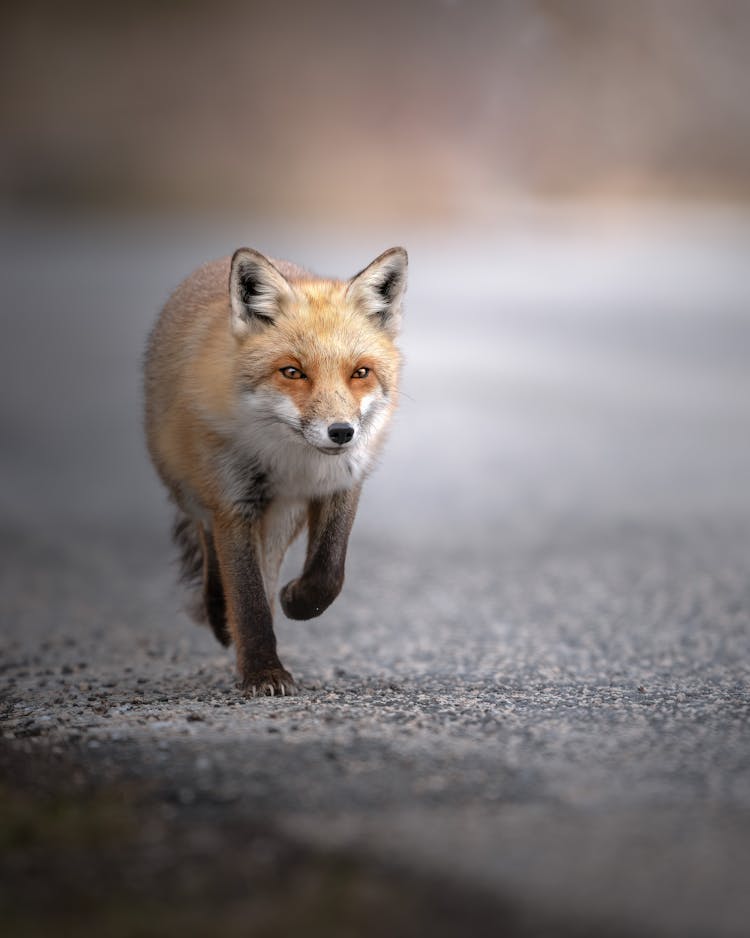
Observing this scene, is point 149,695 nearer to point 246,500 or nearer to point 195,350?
point 246,500

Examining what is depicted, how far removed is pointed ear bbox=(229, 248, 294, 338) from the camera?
204 inches

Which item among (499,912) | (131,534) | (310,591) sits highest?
(131,534)

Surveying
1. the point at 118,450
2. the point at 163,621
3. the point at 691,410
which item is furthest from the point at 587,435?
the point at 163,621

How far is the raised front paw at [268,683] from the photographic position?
5.32 m

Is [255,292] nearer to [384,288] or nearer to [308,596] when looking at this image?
[384,288]

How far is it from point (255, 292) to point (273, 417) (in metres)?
0.52

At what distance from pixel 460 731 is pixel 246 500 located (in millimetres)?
1404

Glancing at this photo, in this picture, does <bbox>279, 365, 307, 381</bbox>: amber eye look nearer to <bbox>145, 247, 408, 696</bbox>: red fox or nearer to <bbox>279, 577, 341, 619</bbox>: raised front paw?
<bbox>145, 247, 408, 696</bbox>: red fox

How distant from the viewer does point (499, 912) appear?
3.16m

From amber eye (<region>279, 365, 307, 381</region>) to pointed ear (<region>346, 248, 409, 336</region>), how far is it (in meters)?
0.46

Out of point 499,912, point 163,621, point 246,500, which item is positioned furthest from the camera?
point 163,621

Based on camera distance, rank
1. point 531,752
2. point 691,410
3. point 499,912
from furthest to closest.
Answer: point 691,410 → point 531,752 → point 499,912

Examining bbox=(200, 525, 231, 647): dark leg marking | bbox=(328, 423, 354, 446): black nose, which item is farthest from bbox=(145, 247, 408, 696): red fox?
bbox=(200, 525, 231, 647): dark leg marking

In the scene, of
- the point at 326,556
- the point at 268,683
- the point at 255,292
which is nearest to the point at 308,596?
the point at 326,556
